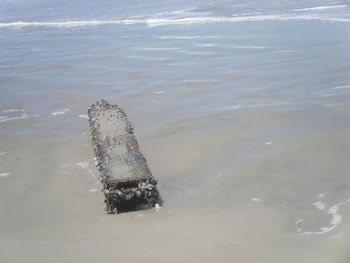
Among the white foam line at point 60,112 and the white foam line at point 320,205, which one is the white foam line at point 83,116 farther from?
the white foam line at point 320,205

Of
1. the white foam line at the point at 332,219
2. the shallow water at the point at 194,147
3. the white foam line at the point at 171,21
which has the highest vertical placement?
the white foam line at the point at 171,21

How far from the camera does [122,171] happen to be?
21.0 feet

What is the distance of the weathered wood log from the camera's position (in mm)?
6062

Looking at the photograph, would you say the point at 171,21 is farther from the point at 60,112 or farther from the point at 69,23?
the point at 60,112

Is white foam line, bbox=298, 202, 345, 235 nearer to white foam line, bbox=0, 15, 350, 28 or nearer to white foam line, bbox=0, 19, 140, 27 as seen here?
white foam line, bbox=0, 15, 350, 28

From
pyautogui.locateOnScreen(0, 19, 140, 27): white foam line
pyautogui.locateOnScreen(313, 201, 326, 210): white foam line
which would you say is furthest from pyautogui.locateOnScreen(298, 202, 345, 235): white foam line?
pyautogui.locateOnScreen(0, 19, 140, 27): white foam line

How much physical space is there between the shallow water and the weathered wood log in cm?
19

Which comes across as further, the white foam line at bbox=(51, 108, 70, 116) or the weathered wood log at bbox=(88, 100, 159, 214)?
the white foam line at bbox=(51, 108, 70, 116)

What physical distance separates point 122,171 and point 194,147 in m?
2.18

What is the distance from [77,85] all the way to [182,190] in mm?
6891

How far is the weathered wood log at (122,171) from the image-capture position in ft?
19.9

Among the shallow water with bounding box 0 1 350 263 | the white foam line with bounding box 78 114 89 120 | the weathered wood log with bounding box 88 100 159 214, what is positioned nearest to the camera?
the shallow water with bounding box 0 1 350 263

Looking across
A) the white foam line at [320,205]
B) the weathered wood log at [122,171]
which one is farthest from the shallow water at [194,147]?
the weathered wood log at [122,171]

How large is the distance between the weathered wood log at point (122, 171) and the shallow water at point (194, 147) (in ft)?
0.64
